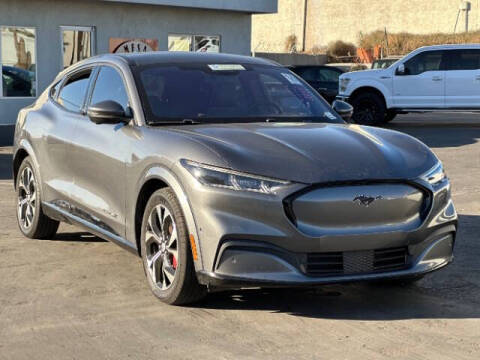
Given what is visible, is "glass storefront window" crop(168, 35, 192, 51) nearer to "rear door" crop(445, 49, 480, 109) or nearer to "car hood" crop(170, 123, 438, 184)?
"rear door" crop(445, 49, 480, 109)

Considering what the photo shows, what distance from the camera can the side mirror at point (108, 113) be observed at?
247 inches

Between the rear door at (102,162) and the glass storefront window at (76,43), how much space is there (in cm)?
1519

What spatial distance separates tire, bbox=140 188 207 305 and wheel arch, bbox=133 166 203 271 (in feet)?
0.23

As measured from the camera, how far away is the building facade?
20859 millimetres

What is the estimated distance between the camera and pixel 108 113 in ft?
20.5

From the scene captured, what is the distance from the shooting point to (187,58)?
688 cm

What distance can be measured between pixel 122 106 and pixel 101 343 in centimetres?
206

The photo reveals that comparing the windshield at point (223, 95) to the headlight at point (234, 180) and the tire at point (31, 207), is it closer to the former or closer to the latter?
the headlight at point (234, 180)

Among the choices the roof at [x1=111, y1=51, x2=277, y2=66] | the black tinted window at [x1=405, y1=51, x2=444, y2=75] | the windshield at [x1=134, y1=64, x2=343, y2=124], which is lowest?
the black tinted window at [x1=405, y1=51, x2=444, y2=75]

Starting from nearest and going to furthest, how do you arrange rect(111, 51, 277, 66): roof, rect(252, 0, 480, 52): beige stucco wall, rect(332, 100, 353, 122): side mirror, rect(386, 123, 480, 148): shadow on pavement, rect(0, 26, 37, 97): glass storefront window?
rect(111, 51, 277, 66): roof < rect(332, 100, 353, 122): side mirror < rect(386, 123, 480, 148): shadow on pavement < rect(0, 26, 37, 97): glass storefront window < rect(252, 0, 480, 52): beige stucco wall

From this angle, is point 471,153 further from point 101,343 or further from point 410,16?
point 410,16

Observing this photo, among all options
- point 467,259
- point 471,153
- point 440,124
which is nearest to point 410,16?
point 440,124

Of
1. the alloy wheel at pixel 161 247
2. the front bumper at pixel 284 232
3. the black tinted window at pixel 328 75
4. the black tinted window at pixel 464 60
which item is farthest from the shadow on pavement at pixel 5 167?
the black tinted window at pixel 328 75

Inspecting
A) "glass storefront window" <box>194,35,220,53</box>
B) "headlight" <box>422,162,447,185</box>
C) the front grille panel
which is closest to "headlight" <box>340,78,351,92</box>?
"glass storefront window" <box>194,35,220,53</box>
